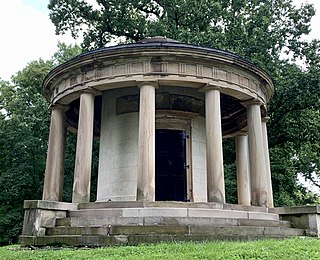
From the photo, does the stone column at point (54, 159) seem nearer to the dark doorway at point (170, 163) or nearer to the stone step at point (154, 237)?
the dark doorway at point (170, 163)

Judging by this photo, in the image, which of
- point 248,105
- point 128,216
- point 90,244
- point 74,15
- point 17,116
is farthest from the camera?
point 74,15

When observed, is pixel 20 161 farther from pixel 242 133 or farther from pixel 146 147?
pixel 146 147

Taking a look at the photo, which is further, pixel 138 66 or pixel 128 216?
pixel 138 66

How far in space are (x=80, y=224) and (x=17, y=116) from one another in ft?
58.4

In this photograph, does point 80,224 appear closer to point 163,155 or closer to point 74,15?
point 163,155

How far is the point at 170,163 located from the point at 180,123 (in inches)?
59.8

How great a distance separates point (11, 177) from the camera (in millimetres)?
22984

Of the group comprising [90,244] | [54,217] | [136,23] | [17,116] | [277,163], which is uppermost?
[136,23]

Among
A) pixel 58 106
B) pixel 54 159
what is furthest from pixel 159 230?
pixel 58 106

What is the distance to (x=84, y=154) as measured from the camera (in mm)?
12008

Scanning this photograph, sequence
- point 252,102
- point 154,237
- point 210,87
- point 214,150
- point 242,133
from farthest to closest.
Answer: point 242,133
point 252,102
point 210,87
point 214,150
point 154,237

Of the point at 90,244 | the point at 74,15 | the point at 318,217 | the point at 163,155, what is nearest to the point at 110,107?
the point at 163,155

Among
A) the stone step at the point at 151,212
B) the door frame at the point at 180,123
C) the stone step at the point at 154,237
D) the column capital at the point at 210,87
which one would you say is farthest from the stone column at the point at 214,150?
the door frame at the point at 180,123


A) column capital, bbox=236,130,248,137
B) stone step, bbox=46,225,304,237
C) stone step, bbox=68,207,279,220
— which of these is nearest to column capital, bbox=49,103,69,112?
stone step, bbox=68,207,279,220
